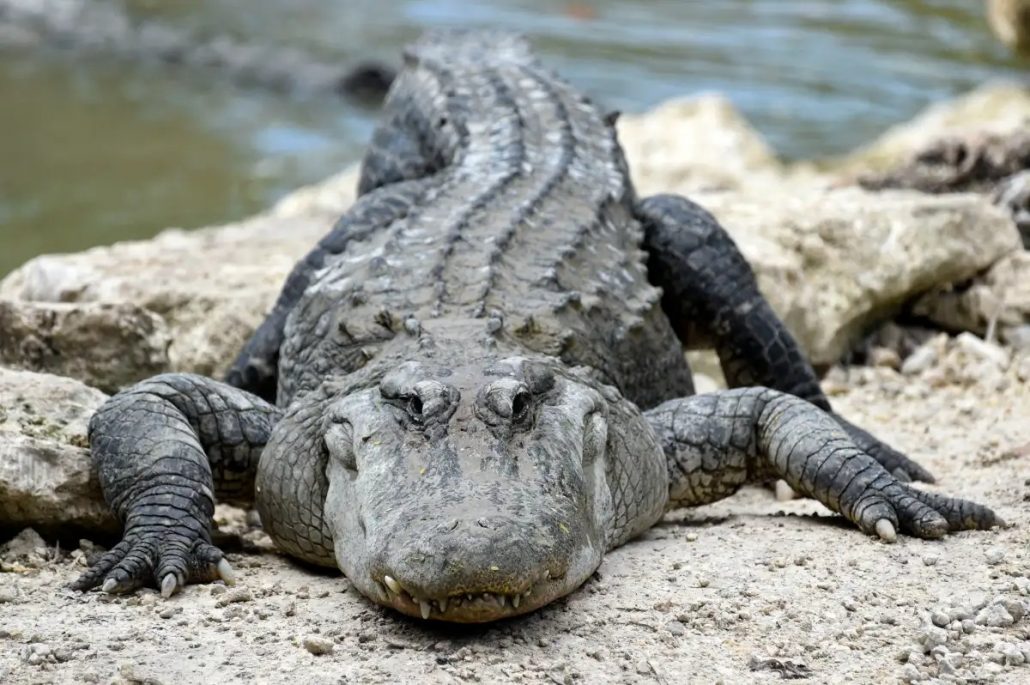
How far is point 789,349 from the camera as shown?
20.9 feet

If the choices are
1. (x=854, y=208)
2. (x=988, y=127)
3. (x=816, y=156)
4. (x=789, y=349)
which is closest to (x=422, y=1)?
(x=816, y=156)

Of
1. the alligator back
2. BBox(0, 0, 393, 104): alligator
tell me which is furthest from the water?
the alligator back

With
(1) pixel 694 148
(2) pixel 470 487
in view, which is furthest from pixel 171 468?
(1) pixel 694 148

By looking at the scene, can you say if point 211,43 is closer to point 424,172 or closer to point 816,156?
point 816,156

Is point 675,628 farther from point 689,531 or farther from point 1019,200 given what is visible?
point 1019,200

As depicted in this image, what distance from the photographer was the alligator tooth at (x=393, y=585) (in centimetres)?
352

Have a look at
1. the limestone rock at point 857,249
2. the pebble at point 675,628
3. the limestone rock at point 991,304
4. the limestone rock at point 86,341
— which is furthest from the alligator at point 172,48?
the pebble at point 675,628

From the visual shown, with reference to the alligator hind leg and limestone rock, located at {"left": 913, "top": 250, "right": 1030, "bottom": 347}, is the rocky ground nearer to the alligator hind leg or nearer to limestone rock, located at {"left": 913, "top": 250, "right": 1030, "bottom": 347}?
limestone rock, located at {"left": 913, "top": 250, "right": 1030, "bottom": 347}

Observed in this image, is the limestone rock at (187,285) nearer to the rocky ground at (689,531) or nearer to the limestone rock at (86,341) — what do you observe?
the rocky ground at (689,531)

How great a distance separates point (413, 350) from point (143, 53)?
16011 millimetres

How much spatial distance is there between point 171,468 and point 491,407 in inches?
49.2

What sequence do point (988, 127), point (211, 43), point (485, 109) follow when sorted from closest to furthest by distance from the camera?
point (485, 109), point (988, 127), point (211, 43)

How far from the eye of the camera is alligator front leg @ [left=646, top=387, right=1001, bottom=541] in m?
4.68

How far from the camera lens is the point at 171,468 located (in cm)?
458
